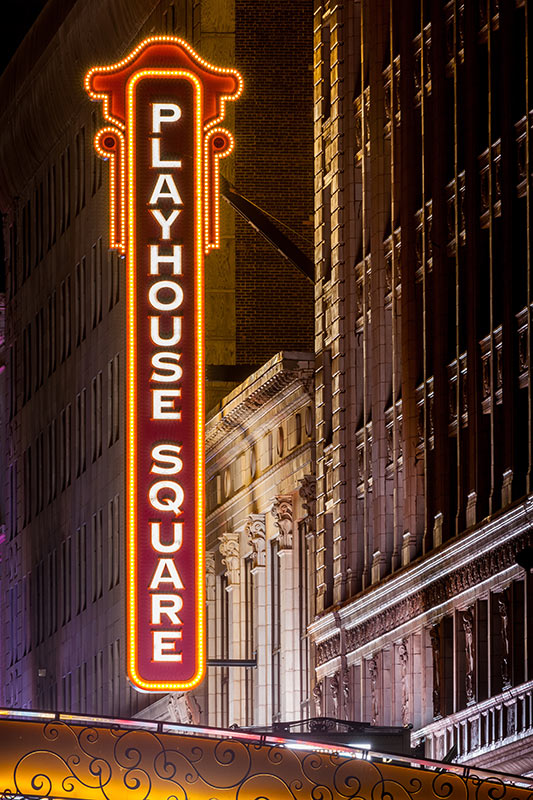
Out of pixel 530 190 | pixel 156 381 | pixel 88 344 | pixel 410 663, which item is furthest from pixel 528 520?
pixel 88 344

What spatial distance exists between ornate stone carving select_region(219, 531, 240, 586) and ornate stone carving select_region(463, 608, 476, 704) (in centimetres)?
2087

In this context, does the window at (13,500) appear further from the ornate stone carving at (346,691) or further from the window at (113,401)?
the ornate stone carving at (346,691)

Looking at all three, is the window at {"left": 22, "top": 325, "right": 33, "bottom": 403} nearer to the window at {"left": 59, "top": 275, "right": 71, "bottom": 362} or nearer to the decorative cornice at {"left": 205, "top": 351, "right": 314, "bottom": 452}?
the window at {"left": 59, "top": 275, "right": 71, "bottom": 362}

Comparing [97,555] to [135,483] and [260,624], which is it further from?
[135,483]

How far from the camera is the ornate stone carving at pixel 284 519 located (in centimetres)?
5644

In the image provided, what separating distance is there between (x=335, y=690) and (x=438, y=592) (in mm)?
8403

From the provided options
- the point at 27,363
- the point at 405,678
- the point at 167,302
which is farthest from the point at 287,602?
the point at 27,363

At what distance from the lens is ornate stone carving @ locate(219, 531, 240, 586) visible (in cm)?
6209

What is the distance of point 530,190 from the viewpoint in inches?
1503

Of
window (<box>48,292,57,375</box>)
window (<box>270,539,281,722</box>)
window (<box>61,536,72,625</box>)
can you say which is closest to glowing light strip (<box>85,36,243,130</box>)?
window (<box>270,539,281,722</box>)

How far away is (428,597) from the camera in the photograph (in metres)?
43.6

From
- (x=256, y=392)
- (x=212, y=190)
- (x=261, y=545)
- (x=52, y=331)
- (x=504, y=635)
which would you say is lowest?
(x=504, y=635)

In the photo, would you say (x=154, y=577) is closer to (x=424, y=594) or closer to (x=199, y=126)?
(x=424, y=594)

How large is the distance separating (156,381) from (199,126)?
5.44 meters
